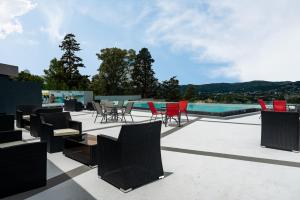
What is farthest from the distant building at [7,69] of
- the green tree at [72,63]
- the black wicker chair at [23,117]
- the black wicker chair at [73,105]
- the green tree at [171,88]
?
the green tree at [171,88]

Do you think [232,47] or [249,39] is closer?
[249,39]

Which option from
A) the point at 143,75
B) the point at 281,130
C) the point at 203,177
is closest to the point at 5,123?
the point at 203,177

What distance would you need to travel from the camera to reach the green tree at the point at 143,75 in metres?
36.9

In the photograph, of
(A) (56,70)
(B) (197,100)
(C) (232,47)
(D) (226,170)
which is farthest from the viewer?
(A) (56,70)

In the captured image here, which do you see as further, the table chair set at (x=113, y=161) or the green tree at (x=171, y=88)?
the green tree at (x=171, y=88)

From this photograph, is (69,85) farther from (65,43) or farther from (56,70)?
(65,43)

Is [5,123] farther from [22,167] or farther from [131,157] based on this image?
[131,157]

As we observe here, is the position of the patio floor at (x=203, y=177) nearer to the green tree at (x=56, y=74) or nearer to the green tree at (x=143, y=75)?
the green tree at (x=143, y=75)

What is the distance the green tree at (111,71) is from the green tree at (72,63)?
3070 millimetres

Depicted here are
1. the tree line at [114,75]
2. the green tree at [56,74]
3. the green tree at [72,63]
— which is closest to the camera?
the green tree at [56,74]

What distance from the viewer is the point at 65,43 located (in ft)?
129

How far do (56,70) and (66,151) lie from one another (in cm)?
3798

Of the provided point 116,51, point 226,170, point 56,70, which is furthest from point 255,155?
point 56,70

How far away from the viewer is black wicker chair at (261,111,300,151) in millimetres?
4332
